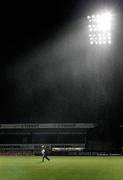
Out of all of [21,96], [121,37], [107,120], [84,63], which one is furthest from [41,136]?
[121,37]

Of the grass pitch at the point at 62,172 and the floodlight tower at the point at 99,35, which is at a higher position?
the floodlight tower at the point at 99,35

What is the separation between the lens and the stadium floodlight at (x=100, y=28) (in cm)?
3130

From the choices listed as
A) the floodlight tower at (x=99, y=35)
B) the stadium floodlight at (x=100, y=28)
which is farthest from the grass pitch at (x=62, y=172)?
the stadium floodlight at (x=100, y=28)

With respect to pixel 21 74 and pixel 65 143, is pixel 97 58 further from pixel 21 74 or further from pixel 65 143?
pixel 65 143

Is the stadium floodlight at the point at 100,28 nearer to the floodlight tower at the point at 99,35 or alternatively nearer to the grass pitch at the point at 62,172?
the floodlight tower at the point at 99,35

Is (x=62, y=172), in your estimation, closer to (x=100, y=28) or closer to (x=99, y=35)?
(x=99, y=35)

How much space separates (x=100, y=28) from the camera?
33.2 metres

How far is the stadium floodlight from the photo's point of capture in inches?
1232

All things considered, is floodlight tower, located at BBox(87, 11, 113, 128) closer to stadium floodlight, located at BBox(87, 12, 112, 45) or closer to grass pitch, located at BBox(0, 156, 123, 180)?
stadium floodlight, located at BBox(87, 12, 112, 45)

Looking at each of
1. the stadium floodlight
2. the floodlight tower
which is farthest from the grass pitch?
the stadium floodlight

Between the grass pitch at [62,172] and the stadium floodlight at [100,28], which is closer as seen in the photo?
the grass pitch at [62,172]

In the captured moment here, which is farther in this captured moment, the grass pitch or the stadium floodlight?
the stadium floodlight

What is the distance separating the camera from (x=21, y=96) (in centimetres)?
6131

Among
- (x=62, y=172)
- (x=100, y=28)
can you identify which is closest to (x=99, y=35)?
(x=100, y=28)
